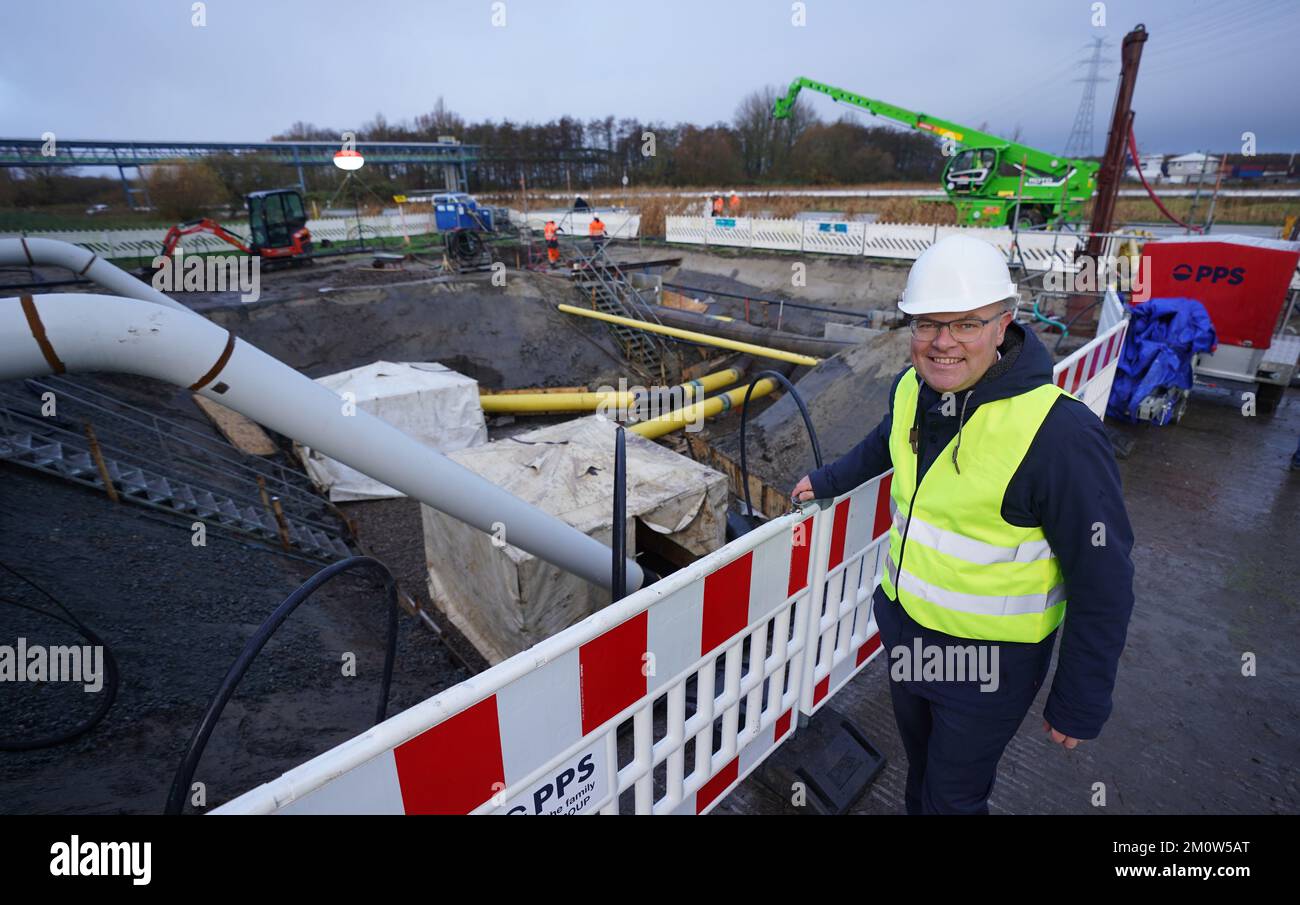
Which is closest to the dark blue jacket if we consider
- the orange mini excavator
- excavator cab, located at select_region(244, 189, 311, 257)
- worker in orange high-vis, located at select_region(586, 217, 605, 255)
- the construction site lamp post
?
the construction site lamp post

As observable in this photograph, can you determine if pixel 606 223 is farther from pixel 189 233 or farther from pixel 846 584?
pixel 846 584

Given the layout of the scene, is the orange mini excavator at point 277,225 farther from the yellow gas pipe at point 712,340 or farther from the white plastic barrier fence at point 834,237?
the white plastic barrier fence at point 834,237

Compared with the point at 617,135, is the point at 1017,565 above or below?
below

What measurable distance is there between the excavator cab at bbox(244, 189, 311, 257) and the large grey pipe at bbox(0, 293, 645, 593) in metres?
21.7

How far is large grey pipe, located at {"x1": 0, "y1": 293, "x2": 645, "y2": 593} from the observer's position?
5.56 ft

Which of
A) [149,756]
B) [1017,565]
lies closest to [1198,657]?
[1017,565]

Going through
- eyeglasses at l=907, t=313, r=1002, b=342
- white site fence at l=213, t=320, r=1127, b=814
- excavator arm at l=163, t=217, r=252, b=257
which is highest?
excavator arm at l=163, t=217, r=252, b=257

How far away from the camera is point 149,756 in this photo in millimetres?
3508

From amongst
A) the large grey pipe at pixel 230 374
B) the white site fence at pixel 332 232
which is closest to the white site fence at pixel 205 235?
the white site fence at pixel 332 232

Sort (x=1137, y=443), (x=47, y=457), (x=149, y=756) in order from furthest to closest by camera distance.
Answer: (x=1137, y=443) → (x=47, y=457) → (x=149, y=756)

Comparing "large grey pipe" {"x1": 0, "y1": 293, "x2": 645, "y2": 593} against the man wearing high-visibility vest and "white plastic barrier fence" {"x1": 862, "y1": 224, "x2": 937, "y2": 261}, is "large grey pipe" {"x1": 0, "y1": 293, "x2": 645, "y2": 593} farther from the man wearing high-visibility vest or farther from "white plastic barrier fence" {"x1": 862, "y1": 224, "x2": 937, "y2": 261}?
"white plastic barrier fence" {"x1": 862, "y1": 224, "x2": 937, "y2": 261}

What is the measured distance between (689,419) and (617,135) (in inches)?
2555

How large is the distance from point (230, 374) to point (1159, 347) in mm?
8424
